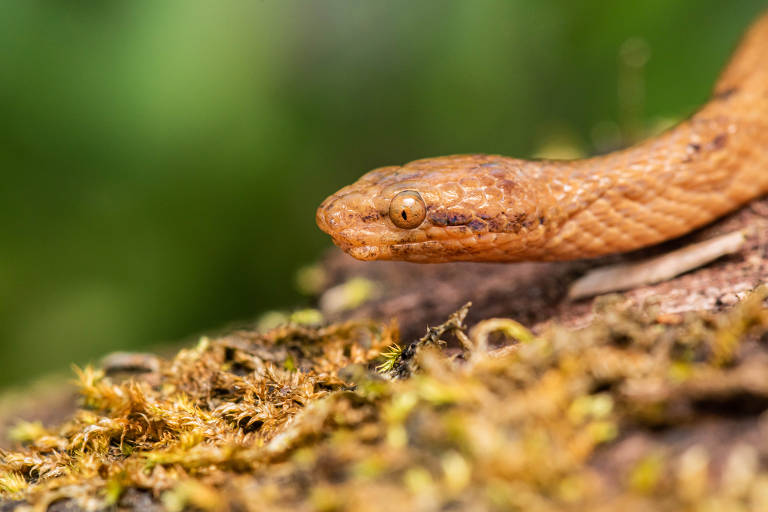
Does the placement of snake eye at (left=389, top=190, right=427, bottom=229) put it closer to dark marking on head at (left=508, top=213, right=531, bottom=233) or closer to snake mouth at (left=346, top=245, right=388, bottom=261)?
snake mouth at (left=346, top=245, right=388, bottom=261)

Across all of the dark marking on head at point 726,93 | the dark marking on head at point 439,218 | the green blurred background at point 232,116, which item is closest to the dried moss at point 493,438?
the dark marking on head at point 439,218

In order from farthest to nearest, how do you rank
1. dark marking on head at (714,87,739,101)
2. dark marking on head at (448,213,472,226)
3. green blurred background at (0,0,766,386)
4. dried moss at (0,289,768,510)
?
green blurred background at (0,0,766,386) < dark marking on head at (714,87,739,101) < dark marking on head at (448,213,472,226) < dried moss at (0,289,768,510)

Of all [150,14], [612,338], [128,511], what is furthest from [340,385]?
[150,14]

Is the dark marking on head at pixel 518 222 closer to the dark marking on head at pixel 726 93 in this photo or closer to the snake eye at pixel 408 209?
the snake eye at pixel 408 209

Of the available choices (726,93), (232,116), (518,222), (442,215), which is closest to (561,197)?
(518,222)

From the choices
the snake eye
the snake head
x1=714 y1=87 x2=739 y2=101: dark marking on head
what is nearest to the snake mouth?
the snake head
